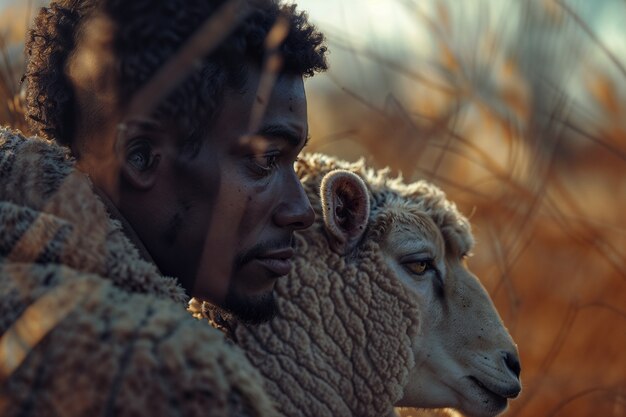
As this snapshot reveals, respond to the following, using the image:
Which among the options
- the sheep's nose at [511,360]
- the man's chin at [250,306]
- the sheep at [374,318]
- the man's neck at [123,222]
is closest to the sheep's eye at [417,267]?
the sheep at [374,318]

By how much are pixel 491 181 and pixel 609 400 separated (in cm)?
134

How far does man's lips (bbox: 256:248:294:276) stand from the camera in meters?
2.27

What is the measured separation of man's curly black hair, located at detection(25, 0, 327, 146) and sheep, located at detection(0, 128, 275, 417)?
375 mm

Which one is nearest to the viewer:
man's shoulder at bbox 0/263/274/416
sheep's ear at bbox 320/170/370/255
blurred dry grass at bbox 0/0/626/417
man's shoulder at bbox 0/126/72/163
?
man's shoulder at bbox 0/263/274/416

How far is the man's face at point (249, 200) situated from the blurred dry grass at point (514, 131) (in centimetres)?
155

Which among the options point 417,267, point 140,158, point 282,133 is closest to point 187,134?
point 140,158

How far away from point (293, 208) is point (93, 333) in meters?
0.83

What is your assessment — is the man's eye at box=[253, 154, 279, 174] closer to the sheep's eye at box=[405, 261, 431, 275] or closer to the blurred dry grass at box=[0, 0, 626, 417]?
the sheep's eye at box=[405, 261, 431, 275]

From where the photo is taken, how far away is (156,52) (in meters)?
2.05

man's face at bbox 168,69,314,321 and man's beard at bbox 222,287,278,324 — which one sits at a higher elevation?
man's face at bbox 168,69,314,321

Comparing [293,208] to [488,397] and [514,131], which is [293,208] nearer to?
[488,397]

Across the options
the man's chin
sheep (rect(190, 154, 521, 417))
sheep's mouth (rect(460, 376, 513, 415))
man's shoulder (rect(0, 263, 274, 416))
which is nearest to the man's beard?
the man's chin

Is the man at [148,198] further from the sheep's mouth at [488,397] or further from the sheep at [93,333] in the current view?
the sheep's mouth at [488,397]

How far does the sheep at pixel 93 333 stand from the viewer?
1.48 meters
